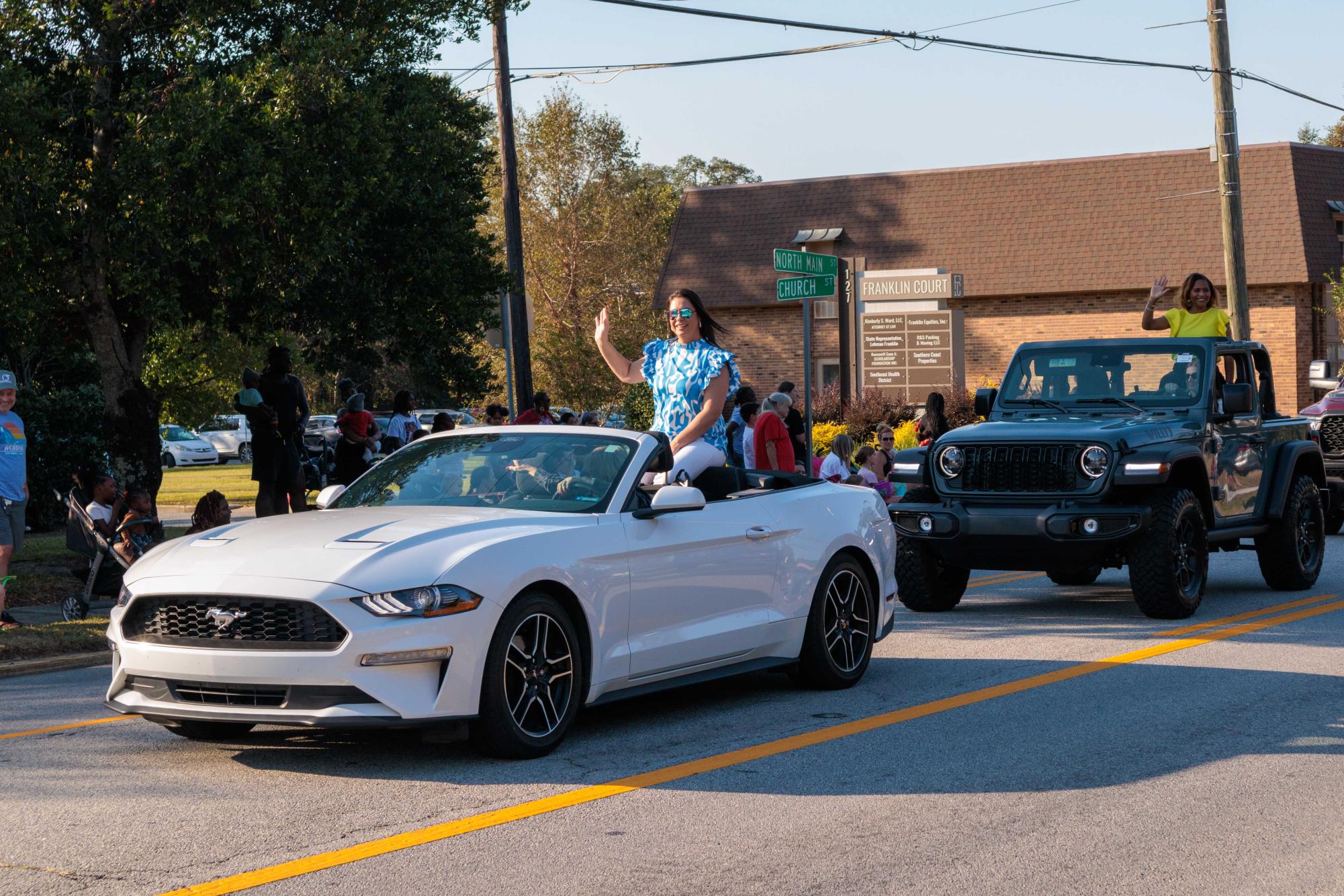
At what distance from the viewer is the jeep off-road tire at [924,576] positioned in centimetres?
1204

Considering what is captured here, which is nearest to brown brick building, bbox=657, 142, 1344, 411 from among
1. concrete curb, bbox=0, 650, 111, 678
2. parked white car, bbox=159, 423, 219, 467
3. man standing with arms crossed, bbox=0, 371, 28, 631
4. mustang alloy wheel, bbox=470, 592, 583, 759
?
parked white car, bbox=159, 423, 219, 467

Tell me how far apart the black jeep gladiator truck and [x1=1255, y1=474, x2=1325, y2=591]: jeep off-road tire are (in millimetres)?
13

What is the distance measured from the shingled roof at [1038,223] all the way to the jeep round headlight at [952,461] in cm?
3063

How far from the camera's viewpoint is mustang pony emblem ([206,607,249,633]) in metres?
6.41

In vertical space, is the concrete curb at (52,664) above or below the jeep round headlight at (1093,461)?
below

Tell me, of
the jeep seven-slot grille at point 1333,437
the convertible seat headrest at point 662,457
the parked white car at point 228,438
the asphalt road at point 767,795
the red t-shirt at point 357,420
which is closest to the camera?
the asphalt road at point 767,795

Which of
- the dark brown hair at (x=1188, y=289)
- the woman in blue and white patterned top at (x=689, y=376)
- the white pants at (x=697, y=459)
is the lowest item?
the white pants at (x=697, y=459)

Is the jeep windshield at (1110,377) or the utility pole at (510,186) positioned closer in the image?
the jeep windshield at (1110,377)

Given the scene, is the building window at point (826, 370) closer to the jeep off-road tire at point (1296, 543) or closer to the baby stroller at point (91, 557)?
the jeep off-road tire at point (1296, 543)

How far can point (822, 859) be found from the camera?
17.8 feet

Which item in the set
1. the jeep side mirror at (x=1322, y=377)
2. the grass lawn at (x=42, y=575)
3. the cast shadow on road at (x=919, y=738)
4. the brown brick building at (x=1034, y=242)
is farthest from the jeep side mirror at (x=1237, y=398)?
the brown brick building at (x=1034, y=242)

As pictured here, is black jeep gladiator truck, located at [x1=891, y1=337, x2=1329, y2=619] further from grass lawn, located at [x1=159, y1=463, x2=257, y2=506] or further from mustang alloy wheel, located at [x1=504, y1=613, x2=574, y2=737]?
grass lawn, located at [x1=159, y1=463, x2=257, y2=506]

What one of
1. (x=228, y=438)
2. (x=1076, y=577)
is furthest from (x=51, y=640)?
(x=228, y=438)

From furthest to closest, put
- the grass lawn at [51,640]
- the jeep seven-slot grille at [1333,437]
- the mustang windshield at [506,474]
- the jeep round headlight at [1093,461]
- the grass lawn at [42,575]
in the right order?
the jeep seven-slot grille at [1333,437] → the grass lawn at [42,575] → the jeep round headlight at [1093,461] → the grass lawn at [51,640] → the mustang windshield at [506,474]
